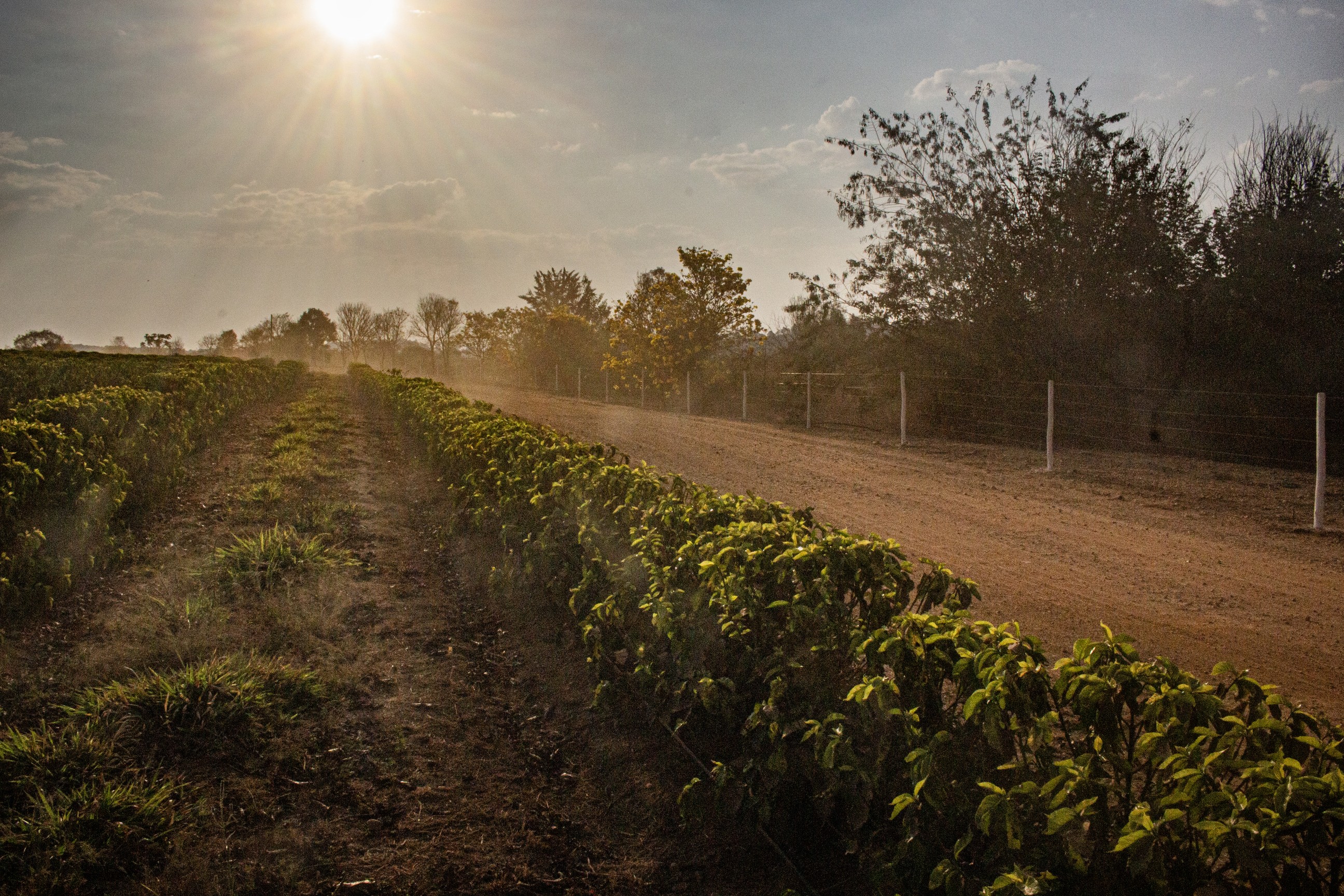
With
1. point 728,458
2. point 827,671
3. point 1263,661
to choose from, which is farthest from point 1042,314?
point 827,671

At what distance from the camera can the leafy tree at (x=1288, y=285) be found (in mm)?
12844

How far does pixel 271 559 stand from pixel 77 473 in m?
1.84

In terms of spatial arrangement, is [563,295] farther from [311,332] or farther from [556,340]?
[311,332]

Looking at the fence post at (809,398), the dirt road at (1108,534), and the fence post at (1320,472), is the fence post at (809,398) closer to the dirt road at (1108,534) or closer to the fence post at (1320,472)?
the dirt road at (1108,534)

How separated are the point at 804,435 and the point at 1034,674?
14.9 m

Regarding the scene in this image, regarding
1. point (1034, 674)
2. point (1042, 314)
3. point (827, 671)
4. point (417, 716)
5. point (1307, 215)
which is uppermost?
point (1307, 215)

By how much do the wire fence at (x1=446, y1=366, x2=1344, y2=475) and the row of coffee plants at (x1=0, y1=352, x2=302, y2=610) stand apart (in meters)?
11.9

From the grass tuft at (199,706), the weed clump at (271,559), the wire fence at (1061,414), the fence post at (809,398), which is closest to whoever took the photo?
the grass tuft at (199,706)

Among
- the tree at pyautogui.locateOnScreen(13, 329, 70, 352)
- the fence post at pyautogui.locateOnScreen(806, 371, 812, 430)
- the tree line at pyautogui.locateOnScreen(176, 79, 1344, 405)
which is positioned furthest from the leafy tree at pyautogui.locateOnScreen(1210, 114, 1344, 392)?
the tree at pyautogui.locateOnScreen(13, 329, 70, 352)

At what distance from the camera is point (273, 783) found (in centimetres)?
311

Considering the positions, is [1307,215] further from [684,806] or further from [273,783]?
[273,783]

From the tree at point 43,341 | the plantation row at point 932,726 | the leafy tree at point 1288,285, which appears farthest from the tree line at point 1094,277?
the tree at point 43,341

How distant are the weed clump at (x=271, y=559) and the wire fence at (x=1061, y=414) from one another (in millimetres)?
10284

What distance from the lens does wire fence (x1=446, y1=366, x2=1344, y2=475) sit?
1219 cm
